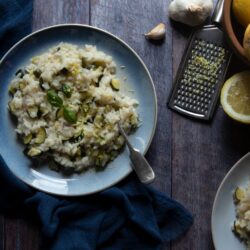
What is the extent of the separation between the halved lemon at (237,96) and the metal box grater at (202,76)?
0.07m

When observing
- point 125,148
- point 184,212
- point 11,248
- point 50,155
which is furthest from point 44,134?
point 184,212

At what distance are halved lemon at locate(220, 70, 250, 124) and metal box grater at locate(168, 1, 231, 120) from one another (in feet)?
0.23

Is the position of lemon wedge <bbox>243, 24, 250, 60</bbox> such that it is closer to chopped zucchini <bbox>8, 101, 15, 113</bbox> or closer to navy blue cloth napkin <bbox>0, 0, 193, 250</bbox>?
navy blue cloth napkin <bbox>0, 0, 193, 250</bbox>

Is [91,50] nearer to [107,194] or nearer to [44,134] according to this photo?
[44,134]

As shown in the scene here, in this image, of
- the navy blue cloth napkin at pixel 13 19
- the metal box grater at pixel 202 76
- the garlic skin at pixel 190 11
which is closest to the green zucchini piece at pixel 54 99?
the navy blue cloth napkin at pixel 13 19

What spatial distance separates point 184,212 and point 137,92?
1.33ft

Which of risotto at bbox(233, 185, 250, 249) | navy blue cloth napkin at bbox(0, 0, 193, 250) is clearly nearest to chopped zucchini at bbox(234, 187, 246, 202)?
risotto at bbox(233, 185, 250, 249)

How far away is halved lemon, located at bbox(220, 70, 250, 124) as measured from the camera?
1.47 meters

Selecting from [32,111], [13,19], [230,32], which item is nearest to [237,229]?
[230,32]

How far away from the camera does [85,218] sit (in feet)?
4.88

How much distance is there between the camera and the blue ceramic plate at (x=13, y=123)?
1.48 meters

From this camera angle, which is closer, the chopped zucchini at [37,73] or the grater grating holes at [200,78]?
the chopped zucchini at [37,73]

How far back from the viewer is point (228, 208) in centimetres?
151

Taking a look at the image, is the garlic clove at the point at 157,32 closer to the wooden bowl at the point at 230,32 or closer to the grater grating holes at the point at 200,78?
the grater grating holes at the point at 200,78
